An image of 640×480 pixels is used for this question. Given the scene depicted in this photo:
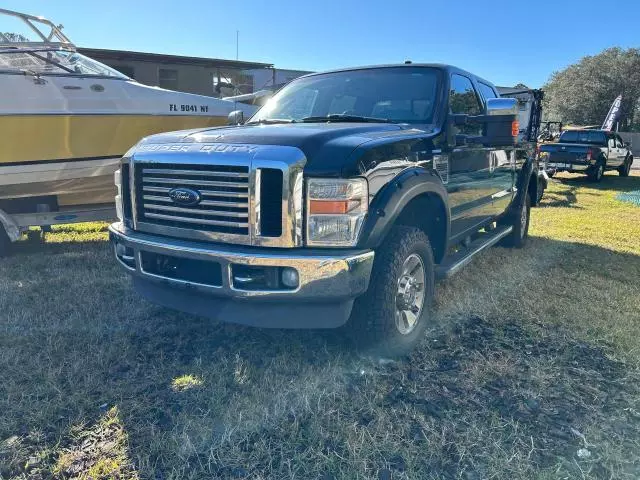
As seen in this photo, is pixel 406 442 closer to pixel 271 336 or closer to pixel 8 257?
pixel 271 336

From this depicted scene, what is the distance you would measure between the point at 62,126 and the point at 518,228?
536cm

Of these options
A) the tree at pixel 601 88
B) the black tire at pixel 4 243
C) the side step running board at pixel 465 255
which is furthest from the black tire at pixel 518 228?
the tree at pixel 601 88

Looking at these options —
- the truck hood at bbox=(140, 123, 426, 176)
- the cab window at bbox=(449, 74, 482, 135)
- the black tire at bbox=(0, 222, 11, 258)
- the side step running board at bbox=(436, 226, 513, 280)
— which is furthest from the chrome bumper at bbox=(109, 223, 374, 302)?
the black tire at bbox=(0, 222, 11, 258)

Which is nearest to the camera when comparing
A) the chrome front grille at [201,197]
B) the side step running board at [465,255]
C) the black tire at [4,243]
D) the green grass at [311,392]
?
the green grass at [311,392]

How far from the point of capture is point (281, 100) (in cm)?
464

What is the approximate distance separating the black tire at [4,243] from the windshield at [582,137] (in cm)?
1649

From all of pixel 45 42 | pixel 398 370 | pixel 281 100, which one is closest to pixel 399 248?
pixel 398 370

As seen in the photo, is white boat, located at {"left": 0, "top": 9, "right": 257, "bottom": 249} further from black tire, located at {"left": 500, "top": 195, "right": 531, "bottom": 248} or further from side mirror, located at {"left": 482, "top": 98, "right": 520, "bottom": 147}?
black tire, located at {"left": 500, "top": 195, "right": 531, "bottom": 248}

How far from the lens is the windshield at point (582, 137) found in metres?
17.0

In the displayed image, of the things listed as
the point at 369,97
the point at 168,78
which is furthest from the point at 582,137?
the point at 369,97

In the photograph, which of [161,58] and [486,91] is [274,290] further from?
[161,58]

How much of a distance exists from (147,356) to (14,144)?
323cm

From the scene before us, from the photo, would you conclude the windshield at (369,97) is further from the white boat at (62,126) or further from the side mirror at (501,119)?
the white boat at (62,126)

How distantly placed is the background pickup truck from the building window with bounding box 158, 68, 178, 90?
1257cm
